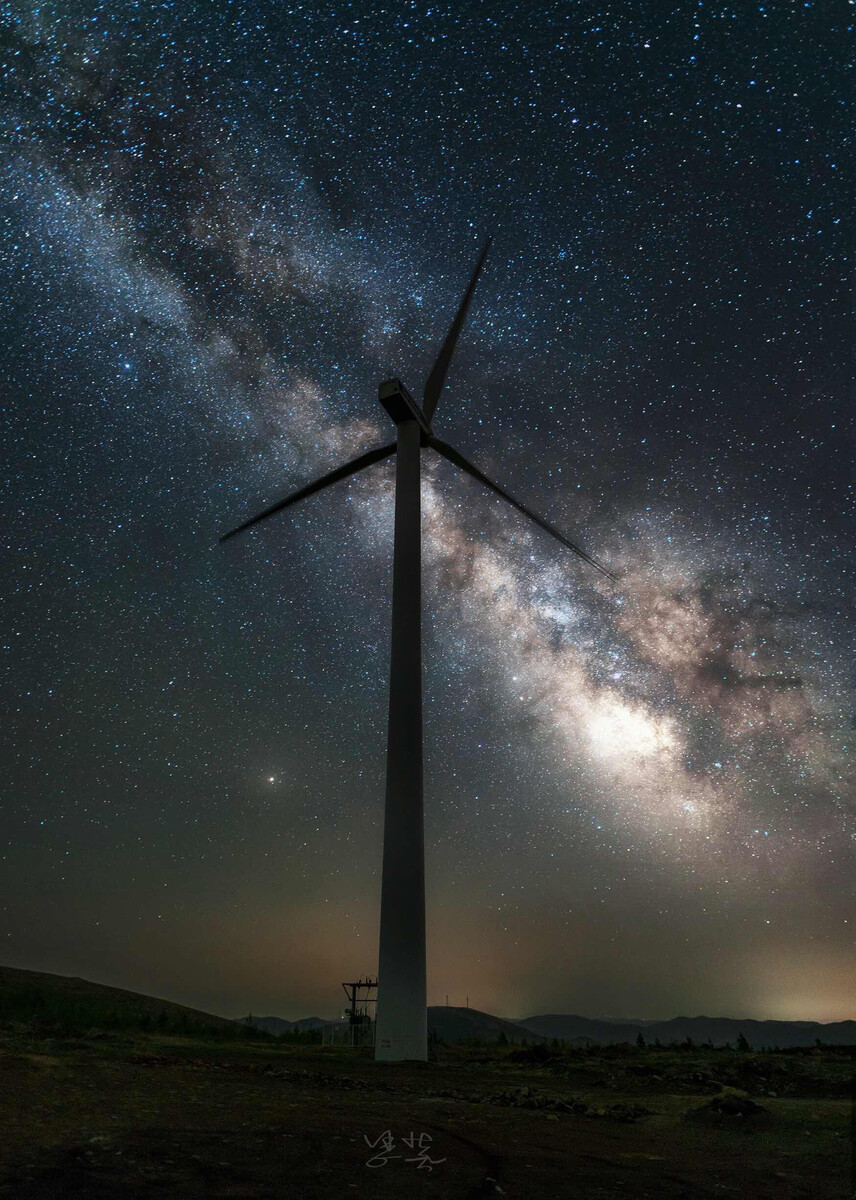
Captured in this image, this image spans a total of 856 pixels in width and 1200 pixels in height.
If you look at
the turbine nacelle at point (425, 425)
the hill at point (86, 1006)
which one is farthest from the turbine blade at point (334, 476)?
the hill at point (86, 1006)

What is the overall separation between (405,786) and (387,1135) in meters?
14.2

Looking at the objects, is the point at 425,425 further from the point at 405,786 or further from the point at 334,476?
the point at 405,786

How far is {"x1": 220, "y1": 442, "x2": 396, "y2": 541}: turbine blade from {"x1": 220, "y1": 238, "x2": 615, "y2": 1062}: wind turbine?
1.98 metres

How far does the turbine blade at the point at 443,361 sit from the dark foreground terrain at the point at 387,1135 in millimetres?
25597

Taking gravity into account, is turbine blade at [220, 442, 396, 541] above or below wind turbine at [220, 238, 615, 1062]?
above

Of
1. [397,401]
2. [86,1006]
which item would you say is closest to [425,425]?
[397,401]

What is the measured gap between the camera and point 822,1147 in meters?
8.05

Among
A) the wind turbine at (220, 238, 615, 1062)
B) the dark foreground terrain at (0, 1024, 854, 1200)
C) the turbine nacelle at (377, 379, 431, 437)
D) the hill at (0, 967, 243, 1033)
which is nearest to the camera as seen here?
the dark foreground terrain at (0, 1024, 854, 1200)

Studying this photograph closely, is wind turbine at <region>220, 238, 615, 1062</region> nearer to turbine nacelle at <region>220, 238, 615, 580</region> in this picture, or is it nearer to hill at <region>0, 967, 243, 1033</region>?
turbine nacelle at <region>220, 238, 615, 580</region>

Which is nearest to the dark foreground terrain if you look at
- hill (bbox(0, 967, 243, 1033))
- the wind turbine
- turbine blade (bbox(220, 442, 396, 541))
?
the wind turbine

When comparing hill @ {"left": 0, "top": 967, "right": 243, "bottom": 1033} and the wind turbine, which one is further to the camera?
hill @ {"left": 0, "top": 967, "right": 243, "bottom": 1033}

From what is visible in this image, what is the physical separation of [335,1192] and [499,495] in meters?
27.6

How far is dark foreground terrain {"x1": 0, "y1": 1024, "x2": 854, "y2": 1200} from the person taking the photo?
5371mm

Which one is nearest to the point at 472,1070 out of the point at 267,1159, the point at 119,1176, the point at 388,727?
the point at 388,727
